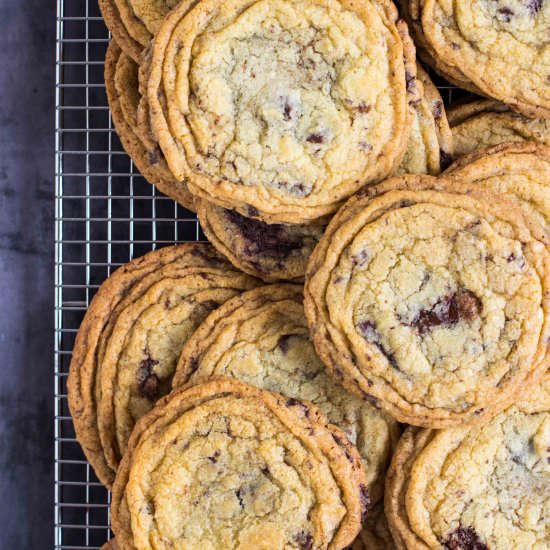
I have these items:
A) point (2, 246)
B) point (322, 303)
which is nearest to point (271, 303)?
point (322, 303)

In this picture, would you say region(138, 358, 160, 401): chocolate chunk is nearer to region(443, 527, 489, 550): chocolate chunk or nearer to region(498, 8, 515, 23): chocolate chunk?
region(443, 527, 489, 550): chocolate chunk

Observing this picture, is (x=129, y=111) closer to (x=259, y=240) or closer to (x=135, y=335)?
(x=259, y=240)

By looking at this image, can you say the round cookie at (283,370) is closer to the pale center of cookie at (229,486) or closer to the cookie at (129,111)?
the pale center of cookie at (229,486)

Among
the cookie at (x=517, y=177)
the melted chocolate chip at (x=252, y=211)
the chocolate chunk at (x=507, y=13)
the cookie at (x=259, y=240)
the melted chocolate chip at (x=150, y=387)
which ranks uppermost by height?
the chocolate chunk at (x=507, y=13)

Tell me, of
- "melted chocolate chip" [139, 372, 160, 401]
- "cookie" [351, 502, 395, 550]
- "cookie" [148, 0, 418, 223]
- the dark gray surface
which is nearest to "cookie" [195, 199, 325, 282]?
"cookie" [148, 0, 418, 223]

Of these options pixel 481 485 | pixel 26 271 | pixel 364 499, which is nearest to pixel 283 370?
pixel 364 499

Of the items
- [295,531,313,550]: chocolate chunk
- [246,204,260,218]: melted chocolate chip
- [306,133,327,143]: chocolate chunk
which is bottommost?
[295,531,313,550]: chocolate chunk

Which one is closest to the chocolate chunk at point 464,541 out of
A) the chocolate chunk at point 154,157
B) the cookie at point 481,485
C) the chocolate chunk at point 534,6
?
the cookie at point 481,485

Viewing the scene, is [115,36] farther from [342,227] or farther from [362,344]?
[362,344]
